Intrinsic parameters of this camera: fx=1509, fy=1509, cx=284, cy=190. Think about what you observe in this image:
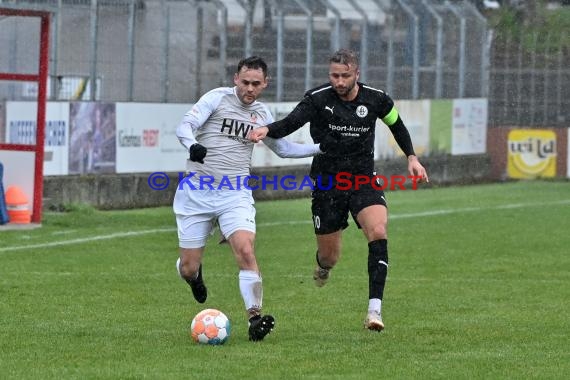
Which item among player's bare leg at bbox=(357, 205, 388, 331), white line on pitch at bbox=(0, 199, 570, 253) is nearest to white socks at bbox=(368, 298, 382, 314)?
player's bare leg at bbox=(357, 205, 388, 331)

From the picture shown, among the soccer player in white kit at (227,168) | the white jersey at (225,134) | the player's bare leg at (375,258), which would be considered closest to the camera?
the soccer player in white kit at (227,168)

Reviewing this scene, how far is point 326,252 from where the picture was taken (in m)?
12.2

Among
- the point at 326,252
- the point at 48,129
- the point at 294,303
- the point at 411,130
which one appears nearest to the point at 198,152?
the point at 326,252

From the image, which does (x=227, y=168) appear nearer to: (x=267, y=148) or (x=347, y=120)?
(x=347, y=120)

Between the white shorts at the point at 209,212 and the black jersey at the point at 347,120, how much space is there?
0.84 metres

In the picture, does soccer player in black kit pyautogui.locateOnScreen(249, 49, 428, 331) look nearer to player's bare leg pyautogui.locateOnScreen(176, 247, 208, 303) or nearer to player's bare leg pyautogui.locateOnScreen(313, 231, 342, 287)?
player's bare leg pyautogui.locateOnScreen(313, 231, 342, 287)

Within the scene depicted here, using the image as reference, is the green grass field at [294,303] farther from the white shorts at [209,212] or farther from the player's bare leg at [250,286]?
the white shorts at [209,212]

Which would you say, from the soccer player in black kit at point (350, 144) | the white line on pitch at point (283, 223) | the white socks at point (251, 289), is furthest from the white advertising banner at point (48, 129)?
the white socks at point (251, 289)

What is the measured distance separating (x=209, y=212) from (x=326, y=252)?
165 cm

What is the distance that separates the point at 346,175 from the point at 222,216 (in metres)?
1.18

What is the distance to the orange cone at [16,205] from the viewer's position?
20.6 metres

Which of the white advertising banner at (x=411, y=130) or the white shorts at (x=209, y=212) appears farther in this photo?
the white advertising banner at (x=411, y=130)

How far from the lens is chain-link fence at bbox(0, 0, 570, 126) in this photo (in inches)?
986

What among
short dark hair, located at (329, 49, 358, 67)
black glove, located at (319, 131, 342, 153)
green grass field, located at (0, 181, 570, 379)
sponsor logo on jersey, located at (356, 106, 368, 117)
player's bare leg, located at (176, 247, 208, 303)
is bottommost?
green grass field, located at (0, 181, 570, 379)
